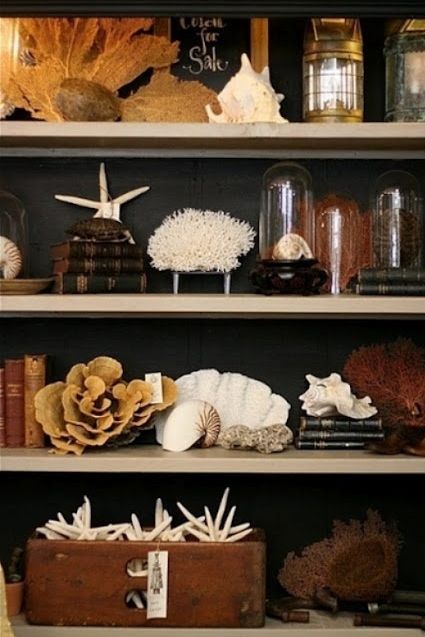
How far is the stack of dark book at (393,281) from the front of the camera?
266 centimetres

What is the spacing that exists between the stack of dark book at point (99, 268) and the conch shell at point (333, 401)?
497 mm

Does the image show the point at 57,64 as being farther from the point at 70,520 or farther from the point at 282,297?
the point at 70,520

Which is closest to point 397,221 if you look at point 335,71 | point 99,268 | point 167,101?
point 335,71

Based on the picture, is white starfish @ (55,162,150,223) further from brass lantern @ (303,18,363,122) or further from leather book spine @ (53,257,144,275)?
brass lantern @ (303,18,363,122)

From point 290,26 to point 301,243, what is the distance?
608 millimetres

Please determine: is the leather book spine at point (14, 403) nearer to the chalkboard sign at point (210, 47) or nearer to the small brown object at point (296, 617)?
the small brown object at point (296, 617)

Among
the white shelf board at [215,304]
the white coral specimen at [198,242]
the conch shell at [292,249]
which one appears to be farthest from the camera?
the white coral specimen at [198,242]

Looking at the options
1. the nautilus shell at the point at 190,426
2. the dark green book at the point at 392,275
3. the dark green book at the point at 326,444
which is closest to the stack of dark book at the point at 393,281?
the dark green book at the point at 392,275

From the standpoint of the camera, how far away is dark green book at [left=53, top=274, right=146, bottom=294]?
270 centimetres

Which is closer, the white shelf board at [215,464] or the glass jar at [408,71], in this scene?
the white shelf board at [215,464]

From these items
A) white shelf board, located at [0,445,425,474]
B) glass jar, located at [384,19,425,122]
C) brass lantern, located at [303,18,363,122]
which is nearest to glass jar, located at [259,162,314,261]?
brass lantern, located at [303,18,363,122]

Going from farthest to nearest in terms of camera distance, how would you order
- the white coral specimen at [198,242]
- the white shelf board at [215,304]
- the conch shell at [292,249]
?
the white coral specimen at [198,242]
the conch shell at [292,249]
the white shelf board at [215,304]

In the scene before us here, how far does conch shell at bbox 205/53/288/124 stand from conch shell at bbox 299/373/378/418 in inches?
25.8

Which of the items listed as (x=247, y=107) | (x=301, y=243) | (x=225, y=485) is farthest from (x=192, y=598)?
(x=247, y=107)
